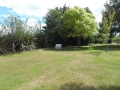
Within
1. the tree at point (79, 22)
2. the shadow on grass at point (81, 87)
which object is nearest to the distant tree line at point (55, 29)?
the tree at point (79, 22)

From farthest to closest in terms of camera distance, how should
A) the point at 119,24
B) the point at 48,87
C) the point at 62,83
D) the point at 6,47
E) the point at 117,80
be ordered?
the point at 119,24
the point at 6,47
the point at 117,80
the point at 62,83
the point at 48,87

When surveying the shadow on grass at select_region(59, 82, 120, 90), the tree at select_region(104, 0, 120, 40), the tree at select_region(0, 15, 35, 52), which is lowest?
the shadow on grass at select_region(59, 82, 120, 90)

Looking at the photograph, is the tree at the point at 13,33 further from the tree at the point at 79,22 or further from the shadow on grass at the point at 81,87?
the shadow on grass at the point at 81,87

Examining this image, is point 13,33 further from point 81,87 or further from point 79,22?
point 81,87

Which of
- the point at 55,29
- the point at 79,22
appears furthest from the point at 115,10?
the point at 55,29

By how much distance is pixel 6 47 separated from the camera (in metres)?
17.5

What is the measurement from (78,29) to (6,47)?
9.20 m

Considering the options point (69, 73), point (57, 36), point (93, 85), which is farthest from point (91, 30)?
point (93, 85)

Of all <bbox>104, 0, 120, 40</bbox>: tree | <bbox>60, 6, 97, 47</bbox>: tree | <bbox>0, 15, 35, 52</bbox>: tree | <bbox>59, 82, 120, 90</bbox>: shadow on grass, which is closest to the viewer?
<bbox>59, 82, 120, 90</bbox>: shadow on grass

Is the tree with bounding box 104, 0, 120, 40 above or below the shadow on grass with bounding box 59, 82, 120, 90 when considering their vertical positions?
above

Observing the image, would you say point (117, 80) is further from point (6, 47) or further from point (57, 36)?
point (57, 36)

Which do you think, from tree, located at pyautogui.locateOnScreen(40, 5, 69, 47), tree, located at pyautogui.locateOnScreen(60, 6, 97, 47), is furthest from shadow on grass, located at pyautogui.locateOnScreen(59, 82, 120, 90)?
tree, located at pyautogui.locateOnScreen(40, 5, 69, 47)

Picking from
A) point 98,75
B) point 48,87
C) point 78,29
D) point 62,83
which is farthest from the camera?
point 78,29

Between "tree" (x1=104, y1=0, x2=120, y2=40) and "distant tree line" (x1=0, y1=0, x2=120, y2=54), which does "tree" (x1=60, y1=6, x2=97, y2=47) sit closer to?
"distant tree line" (x1=0, y1=0, x2=120, y2=54)
